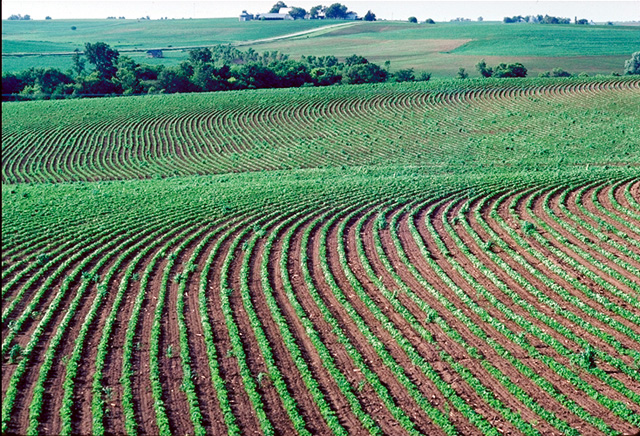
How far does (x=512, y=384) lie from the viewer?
47.8 ft

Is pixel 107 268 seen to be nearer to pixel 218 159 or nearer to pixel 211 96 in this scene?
pixel 218 159

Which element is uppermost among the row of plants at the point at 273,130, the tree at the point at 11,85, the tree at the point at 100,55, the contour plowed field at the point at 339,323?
the tree at the point at 100,55

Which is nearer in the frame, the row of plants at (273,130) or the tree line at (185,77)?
the row of plants at (273,130)

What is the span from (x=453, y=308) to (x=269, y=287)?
6018 millimetres

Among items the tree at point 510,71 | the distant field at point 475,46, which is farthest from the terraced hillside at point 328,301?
the distant field at point 475,46

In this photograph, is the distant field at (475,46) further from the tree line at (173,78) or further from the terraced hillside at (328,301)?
the terraced hillside at (328,301)

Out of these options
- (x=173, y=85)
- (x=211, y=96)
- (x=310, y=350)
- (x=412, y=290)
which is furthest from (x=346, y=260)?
(x=173, y=85)

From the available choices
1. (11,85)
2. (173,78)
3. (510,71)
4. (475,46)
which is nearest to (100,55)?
(173,78)

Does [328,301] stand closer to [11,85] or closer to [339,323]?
[339,323]

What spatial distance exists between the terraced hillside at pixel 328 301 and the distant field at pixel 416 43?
79.3m

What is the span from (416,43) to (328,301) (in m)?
145

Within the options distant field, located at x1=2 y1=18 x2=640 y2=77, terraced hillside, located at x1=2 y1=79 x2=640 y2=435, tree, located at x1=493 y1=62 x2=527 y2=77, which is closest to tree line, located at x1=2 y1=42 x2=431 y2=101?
tree, located at x1=493 y1=62 x2=527 y2=77

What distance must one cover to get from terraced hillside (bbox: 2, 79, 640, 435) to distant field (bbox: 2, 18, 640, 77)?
260 feet

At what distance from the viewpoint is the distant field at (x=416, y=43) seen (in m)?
118
